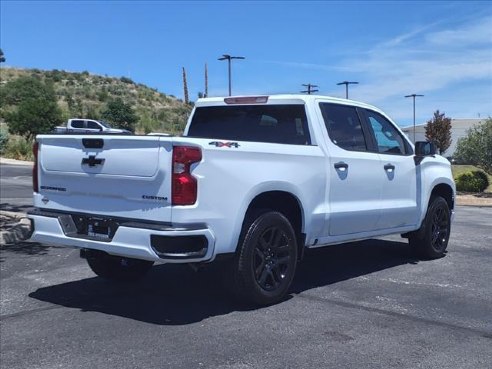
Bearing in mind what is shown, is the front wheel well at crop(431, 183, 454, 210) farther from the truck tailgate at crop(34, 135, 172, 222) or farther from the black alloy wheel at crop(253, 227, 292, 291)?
the truck tailgate at crop(34, 135, 172, 222)

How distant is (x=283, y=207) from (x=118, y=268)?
201cm

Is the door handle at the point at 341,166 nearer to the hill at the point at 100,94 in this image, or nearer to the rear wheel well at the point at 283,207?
the rear wheel well at the point at 283,207

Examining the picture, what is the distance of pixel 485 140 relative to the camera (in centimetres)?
2241

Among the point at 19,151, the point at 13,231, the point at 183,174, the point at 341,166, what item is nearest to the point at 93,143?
the point at 183,174

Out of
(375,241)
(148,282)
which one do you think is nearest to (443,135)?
(375,241)

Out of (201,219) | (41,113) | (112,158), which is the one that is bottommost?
(201,219)

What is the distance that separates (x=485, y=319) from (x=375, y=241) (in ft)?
14.3

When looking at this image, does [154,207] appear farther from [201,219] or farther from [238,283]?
[238,283]

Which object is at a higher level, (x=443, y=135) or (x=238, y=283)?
(x=443, y=135)

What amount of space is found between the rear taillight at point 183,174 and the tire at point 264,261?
80 centimetres

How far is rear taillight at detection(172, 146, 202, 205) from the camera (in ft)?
16.2

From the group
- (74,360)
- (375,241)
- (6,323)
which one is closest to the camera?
(74,360)

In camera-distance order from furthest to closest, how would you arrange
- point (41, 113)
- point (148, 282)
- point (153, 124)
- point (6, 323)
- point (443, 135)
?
point (153, 124), point (443, 135), point (41, 113), point (148, 282), point (6, 323)

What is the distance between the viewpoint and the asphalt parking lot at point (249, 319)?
4.51 meters
